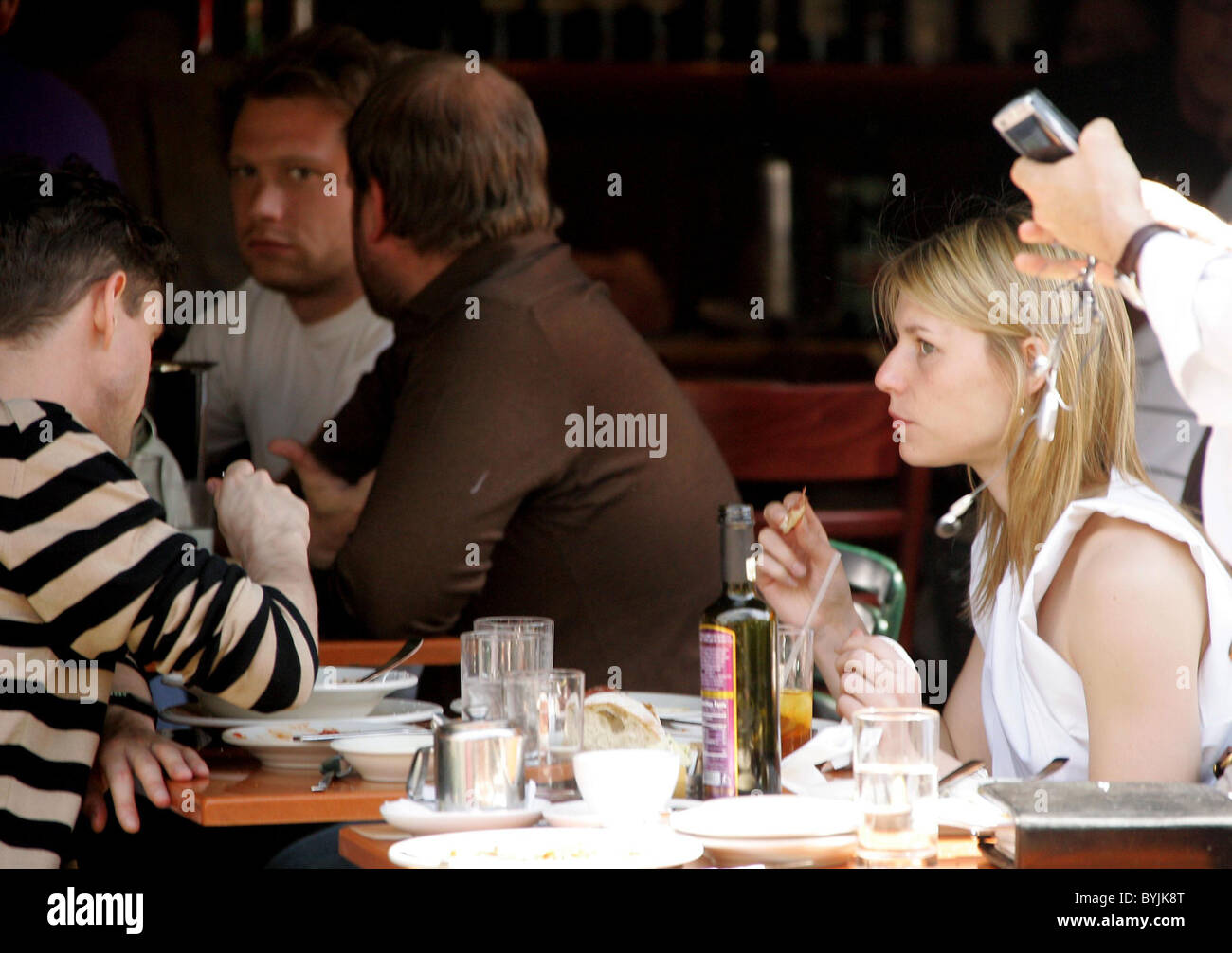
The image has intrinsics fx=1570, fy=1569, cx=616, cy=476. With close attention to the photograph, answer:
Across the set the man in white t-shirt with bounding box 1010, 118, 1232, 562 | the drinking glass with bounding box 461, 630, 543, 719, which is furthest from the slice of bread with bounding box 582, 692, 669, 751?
the man in white t-shirt with bounding box 1010, 118, 1232, 562

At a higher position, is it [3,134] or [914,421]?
[3,134]

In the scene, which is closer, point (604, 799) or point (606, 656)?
point (604, 799)

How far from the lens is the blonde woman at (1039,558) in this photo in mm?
1562

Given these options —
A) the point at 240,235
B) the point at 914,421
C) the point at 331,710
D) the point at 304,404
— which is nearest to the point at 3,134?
the point at 240,235

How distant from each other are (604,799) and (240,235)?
254cm

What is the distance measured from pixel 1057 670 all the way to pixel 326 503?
5.67 feet

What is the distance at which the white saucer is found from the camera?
1.35 meters

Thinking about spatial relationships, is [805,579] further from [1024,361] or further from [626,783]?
[626,783]

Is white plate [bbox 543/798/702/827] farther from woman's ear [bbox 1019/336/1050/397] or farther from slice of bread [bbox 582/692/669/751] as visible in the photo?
woman's ear [bbox 1019/336/1050/397]

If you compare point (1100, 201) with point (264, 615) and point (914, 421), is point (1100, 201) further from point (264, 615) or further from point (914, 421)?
point (264, 615)

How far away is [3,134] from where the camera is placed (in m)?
3.46

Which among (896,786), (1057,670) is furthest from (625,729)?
(1057,670)

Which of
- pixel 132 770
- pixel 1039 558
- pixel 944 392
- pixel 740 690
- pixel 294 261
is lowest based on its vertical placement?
pixel 132 770

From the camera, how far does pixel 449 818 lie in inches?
53.4
